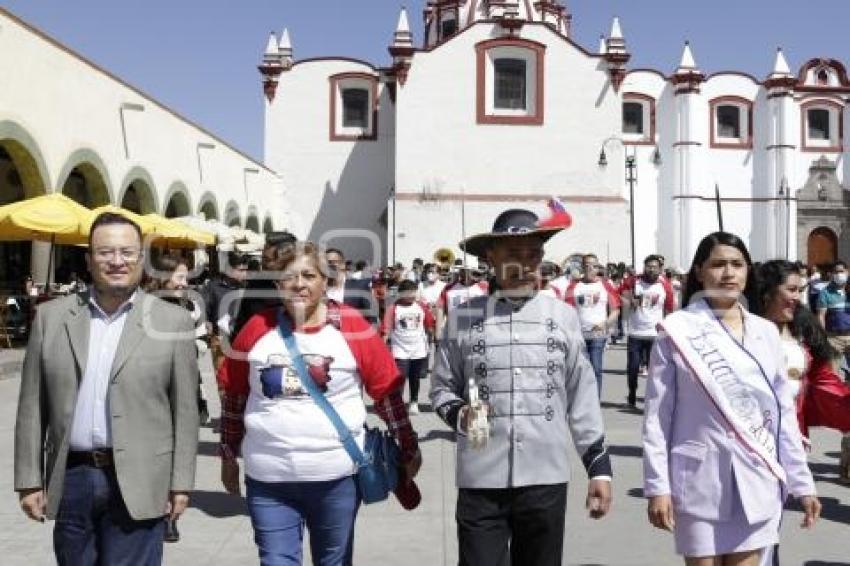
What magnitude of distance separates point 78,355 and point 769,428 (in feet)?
8.32

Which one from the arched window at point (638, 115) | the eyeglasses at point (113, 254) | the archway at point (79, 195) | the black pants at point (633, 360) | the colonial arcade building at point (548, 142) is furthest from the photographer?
the arched window at point (638, 115)

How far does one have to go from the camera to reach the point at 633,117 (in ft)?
130

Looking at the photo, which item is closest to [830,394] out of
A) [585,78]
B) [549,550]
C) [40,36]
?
[549,550]

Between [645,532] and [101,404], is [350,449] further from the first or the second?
[645,532]

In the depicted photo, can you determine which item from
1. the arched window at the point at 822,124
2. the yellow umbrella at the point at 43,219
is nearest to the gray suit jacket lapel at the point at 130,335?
the yellow umbrella at the point at 43,219

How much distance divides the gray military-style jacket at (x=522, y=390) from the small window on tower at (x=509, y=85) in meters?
31.5

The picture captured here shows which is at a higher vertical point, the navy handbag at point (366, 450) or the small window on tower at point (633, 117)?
the small window on tower at point (633, 117)

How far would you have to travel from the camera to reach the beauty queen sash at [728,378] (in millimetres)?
3102

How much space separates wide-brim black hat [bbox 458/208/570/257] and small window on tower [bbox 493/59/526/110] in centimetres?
3132

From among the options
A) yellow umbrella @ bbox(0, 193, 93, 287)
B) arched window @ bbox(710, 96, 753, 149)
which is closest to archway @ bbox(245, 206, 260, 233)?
yellow umbrella @ bbox(0, 193, 93, 287)

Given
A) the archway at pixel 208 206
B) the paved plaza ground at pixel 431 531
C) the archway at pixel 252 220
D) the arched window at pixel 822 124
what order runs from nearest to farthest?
the paved plaza ground at pixel 431 531
the archway at pixel 208 206
the archway at pixel 252 220
the arched window at pixel 822 124

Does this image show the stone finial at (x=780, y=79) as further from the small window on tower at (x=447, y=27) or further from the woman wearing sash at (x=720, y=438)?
the woman wearing sash at (x=720, y=438)

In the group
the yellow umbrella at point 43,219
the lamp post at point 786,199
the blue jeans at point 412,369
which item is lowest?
the blue jeans at point 412,369

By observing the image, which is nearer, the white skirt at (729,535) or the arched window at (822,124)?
the white skirt at (729,535)
